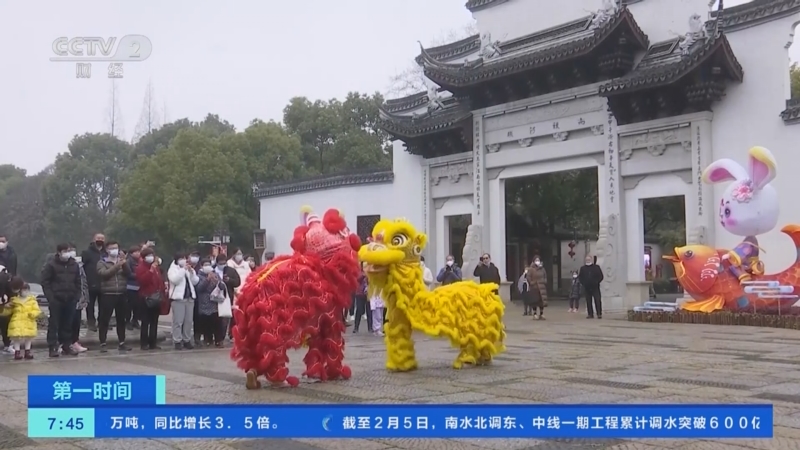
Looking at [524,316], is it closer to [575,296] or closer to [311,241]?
[575,296]

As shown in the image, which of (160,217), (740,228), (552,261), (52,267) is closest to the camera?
(160,217)

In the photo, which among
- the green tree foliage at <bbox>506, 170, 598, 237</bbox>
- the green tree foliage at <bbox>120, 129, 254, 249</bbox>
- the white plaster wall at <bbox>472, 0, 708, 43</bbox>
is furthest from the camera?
the green tree foliage at <bbox>506, 170, 598, 237</bbox>

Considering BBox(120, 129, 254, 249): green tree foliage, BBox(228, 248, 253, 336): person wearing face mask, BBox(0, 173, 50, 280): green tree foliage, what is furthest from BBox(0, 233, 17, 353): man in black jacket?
BBox(228, 248, 253, 336): person wearing face mask

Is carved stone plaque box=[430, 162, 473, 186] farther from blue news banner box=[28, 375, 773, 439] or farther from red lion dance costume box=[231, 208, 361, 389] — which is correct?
blue news banner box=[28, 375, 773, 439]

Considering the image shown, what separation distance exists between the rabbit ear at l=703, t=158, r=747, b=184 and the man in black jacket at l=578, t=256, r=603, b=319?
2.76 metres

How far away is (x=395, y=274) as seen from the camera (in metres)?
7.61

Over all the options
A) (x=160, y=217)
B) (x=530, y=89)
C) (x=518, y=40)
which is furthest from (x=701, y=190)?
(x=160, y=217)

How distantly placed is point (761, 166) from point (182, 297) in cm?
980

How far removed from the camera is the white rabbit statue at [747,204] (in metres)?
13.1

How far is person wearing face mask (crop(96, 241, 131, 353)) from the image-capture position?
961cm

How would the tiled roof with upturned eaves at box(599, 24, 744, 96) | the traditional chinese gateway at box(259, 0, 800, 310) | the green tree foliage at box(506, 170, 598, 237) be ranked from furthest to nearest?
1. the green tree foliage at box(506, 170, 598, 237)
2. the traditional chinese gateway at box(259, 0, 800, 310)
3. the tiled roof with upturned eaves at box(599, 24, 744, 96)

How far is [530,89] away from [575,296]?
5.05m

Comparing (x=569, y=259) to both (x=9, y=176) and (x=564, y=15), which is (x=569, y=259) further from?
(x=9, y=176)

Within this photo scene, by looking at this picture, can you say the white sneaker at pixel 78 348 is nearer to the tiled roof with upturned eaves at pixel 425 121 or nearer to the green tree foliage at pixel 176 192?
the green tree foliage at pixel 176 192
